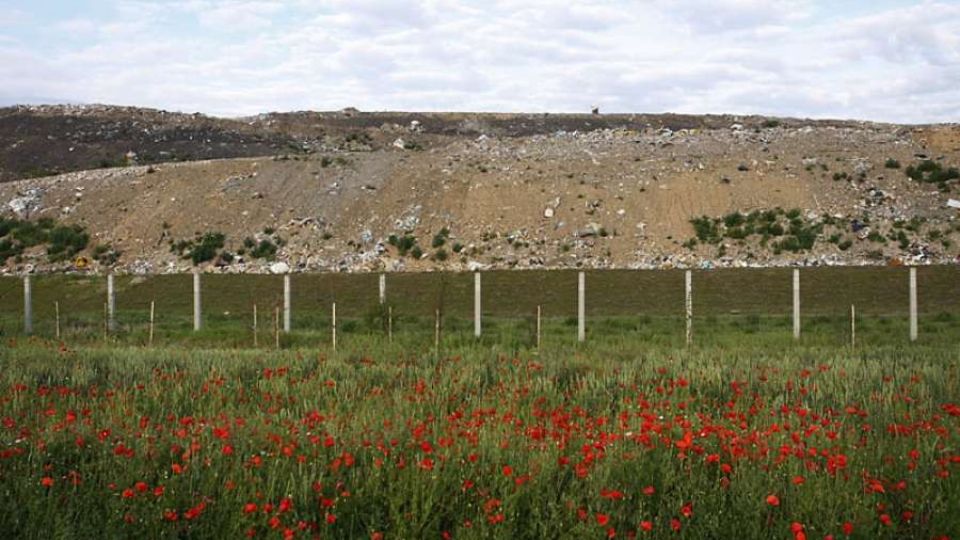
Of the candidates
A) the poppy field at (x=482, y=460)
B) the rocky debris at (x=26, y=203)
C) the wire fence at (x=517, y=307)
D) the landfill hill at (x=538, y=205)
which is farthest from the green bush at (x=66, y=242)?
the poppy field at (x=482, y=460)

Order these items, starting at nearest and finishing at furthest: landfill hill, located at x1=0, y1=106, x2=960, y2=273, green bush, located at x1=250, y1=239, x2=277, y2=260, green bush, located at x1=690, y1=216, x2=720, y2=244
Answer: landfill hill, located at x1=0, y1=106, x2=960, y2=273, green bush, located at x1=690, y1=216, x2=720, y2=244, green bush, located at x1=250, y1=239, x2=277, y2=260

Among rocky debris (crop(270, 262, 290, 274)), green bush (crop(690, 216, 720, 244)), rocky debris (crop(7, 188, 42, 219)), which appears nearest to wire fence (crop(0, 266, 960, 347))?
rocky debris (crop(270, 262, 290, 274))

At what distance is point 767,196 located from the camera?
38.4 m

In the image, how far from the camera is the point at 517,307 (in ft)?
75.9

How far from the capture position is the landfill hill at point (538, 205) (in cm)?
3428

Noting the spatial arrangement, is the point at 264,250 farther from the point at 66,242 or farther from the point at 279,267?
the point at 66,242

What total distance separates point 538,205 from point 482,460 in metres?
31.1

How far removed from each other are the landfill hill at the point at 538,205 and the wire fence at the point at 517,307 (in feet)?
27.7

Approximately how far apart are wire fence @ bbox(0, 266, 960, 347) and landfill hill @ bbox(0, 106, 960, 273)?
8443 millimetres

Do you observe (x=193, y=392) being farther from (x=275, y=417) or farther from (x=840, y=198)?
(x=840, y=198)

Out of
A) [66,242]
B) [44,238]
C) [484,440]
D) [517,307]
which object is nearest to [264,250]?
[66,242]

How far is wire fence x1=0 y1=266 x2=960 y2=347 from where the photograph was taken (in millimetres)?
19156

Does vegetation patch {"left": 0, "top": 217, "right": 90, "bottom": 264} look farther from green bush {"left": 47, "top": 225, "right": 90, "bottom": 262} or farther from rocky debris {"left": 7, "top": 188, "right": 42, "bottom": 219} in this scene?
rocky debris {"left": 7, "top": 188, "right": 42, "bottom": 219}

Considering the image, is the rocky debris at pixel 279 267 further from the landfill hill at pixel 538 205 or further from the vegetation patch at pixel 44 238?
the vegetation patch at pixel 44 238
